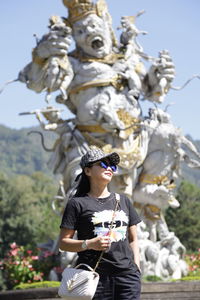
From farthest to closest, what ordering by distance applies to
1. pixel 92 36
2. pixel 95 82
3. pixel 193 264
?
pixel 193 264
pixel 92 36
pixel 95 82

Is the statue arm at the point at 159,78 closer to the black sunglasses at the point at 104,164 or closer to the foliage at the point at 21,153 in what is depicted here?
the black sunglasses at the point at 104,164

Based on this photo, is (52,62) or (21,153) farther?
(21,153)

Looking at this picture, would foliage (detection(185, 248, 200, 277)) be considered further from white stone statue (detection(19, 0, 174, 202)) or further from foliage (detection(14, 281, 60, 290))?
foliage (detection(14, 281, 60, 290))

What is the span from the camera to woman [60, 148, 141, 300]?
618 cm

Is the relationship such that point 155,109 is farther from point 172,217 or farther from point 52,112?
point 172,217

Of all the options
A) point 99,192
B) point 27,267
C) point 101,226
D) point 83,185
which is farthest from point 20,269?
point 101,226

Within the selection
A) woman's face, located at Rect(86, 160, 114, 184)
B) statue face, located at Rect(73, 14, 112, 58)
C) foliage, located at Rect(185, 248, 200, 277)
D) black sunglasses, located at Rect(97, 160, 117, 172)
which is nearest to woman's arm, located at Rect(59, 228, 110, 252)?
woman's face, located at Rect(86, 160, 114, 184)

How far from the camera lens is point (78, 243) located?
6160 mm

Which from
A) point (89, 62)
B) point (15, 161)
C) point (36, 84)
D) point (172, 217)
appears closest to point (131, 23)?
point (89, 62)

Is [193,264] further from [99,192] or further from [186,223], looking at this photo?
[186,223]

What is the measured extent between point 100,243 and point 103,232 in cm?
23

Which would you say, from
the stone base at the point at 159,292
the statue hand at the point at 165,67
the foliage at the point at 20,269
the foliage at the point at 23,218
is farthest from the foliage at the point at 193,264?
the foliage at the point at 23,218

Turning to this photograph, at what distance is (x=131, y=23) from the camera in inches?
643

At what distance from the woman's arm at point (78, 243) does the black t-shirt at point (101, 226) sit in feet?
0.21
